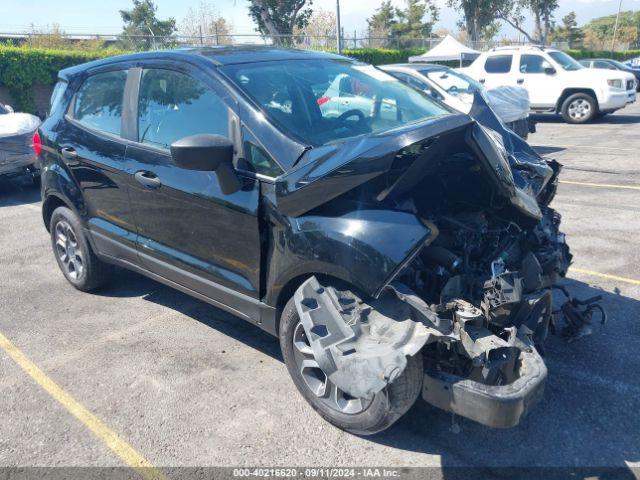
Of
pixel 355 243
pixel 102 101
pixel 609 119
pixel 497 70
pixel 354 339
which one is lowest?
pixel 609 119

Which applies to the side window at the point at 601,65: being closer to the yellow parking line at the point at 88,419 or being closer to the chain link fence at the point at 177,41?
Answer: the chain link fence at the point at 177,41

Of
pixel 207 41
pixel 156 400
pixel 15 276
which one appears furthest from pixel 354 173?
pixel 207 41

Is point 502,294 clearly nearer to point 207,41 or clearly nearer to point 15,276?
point 15,276

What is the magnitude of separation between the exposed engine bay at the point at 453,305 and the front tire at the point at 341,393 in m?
0.11

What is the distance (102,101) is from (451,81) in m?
8.39

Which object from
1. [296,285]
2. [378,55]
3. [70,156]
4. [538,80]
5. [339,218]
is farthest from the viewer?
[378,55]

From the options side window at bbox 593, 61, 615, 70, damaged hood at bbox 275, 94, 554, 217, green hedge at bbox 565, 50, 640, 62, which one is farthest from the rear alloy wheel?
green hedge at bbox 565, 50, 640, 62

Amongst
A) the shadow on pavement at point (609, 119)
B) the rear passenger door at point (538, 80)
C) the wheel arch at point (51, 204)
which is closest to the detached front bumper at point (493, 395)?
the wheel arch at point (51, 204)

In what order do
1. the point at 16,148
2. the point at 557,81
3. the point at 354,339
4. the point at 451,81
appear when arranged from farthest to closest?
the point at 557,81
the point at 451,81
the point at 16,148
the point at 354,339

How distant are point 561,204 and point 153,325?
532 cm

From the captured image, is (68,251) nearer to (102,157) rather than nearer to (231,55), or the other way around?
(102,157)

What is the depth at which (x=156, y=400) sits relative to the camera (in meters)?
3.47

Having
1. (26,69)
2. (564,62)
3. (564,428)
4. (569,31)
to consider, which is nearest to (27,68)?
(26,69)

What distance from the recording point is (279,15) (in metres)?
38.1
